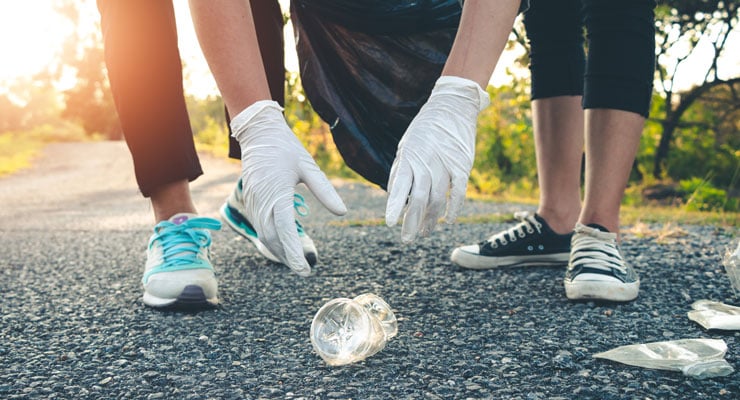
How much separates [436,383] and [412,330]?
1.01 ft

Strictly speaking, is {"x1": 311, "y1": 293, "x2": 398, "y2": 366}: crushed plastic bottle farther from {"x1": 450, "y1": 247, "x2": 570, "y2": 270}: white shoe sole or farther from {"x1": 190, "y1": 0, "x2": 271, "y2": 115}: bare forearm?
{"x1": 450, "y1": 247, "x2": 570, "y2": 270}: white shoe sole

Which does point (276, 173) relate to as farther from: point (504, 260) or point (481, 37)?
point (504, 260)

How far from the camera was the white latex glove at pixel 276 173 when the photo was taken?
140 centimetres

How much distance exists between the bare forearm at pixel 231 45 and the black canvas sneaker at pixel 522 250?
983 millimetres

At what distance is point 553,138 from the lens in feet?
6.68

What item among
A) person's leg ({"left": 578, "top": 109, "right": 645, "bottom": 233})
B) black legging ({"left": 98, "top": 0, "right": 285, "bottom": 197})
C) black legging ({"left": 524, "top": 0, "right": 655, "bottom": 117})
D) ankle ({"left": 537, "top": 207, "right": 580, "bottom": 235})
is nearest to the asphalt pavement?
ankle ({"left": 537, "top": 207, "right": 580, "bottom": 235})

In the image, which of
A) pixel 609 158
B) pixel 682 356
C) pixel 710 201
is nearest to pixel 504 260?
pixel 609 158

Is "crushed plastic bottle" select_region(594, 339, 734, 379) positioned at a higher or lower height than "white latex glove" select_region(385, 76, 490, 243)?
lower

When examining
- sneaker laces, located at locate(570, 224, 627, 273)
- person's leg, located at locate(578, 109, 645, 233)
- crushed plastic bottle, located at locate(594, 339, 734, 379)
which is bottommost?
crushed plastic bottle, located at locate(594, 339, 734, 379)

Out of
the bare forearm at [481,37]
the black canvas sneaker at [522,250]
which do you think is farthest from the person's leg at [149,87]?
the black canvas sneaker at [522,250]

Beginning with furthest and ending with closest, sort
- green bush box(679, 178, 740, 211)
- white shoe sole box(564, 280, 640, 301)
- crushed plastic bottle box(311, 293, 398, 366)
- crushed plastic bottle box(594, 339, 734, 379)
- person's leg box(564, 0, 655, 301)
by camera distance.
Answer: green bush box(679, 178, 740, 211), person's leg box(564, 0, 655, 301), white shoe sole box(564, 280, 640, 301), crushed plastic bottle box(311, 293, 398, 366), crushed plastic bottle box(594, 339, 734, 379)

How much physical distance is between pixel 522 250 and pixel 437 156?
790mm

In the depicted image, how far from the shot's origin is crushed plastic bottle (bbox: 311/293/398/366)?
1.23 meters

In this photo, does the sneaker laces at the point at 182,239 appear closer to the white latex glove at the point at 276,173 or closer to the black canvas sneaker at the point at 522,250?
the white latex glove at the point at 276,173
